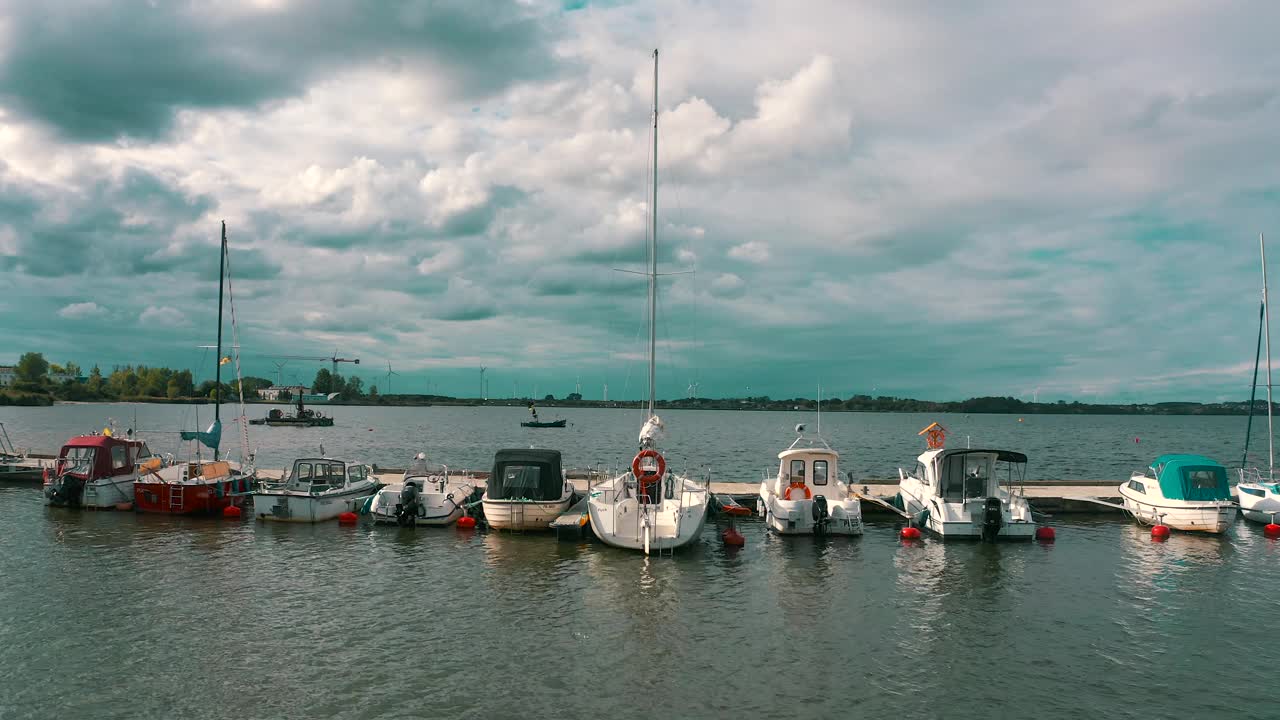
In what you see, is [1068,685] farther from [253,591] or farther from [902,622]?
[253,591]

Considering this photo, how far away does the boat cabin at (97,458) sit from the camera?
3431 centimetres

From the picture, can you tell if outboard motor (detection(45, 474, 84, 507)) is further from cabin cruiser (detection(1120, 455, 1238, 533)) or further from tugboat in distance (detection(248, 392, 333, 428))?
tugboat in distance (detection(248, 392, 333, 428))

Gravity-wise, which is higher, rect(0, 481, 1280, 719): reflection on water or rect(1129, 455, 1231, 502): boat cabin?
rect(1129, 455, 1231, 502): boat cabin

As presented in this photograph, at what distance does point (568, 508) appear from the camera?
32.4 metres

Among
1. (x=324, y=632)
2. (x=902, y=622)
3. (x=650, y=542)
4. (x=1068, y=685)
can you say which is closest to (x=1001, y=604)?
(x=902, y=622)

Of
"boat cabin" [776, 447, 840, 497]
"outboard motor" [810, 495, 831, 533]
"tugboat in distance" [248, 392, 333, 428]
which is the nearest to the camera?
"outboard motor" [810, 495, 831, 533]

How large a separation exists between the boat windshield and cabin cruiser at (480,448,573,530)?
66.4 feet

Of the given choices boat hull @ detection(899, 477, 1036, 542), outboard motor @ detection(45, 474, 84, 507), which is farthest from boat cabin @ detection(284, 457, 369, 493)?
boat hull @ detection(899, 477, 1036, 542)

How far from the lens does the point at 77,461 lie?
34.8 metres

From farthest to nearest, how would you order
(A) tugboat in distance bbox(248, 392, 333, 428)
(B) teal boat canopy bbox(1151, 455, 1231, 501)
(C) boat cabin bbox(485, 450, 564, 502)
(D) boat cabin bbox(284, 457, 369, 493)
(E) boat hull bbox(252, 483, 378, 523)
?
(A) tugboat in distance bbox(248, 392, 333, 428), (D) boat cabin bbox(284, 457, 369, 493), (E) boat hull bbox(252, 483, 378, 523), (B) teal boat canopy bbox(1151, 455, 1231, 501), (C) boat cabin bbox(485, 450, 564, 502)

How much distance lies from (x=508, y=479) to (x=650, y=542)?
7.09 meters

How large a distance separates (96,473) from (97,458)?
0.73 meters

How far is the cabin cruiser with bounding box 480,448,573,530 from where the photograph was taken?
28719 mm

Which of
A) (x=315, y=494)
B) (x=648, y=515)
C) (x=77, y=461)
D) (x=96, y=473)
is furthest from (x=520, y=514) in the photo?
(x=77, y=461)
